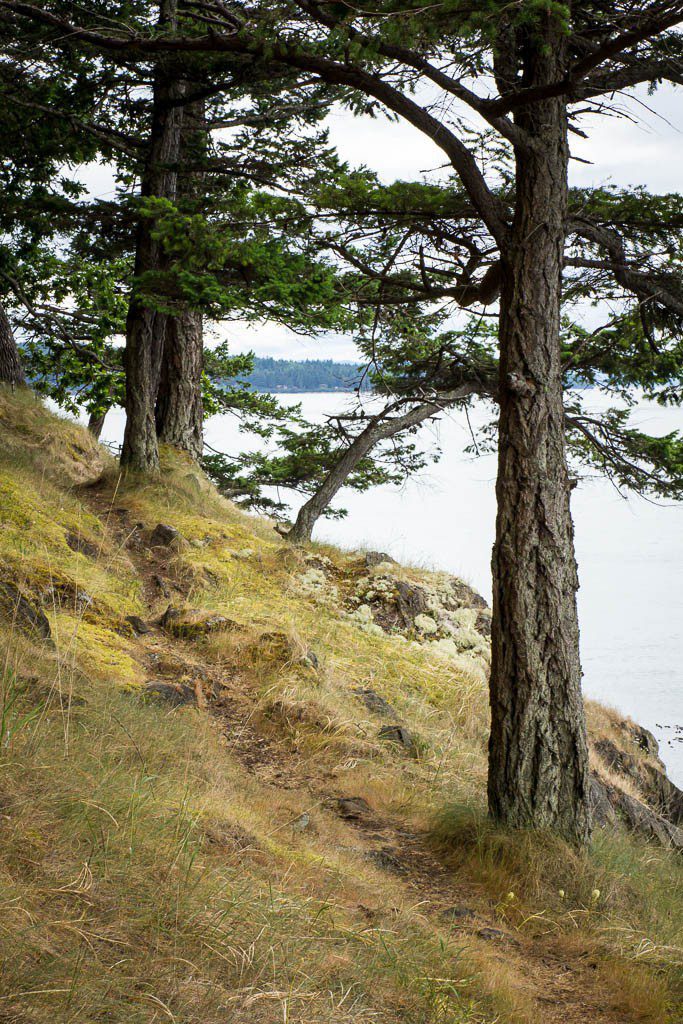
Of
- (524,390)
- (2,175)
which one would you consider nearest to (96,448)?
(2,175)

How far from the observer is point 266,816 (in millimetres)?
4473

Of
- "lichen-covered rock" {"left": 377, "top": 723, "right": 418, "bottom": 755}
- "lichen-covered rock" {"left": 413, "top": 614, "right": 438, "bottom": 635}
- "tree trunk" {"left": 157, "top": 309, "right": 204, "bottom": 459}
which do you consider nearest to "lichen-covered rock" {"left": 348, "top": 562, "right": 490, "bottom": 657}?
"lichen-covered rock" {"left": 413, "top": 614, "right": 438, "bottom": 635}

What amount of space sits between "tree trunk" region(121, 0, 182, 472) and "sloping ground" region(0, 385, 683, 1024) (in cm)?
155

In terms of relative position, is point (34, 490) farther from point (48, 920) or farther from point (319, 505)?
point (48, 920)

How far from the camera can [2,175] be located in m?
11.2

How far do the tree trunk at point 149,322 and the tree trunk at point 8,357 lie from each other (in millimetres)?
3378

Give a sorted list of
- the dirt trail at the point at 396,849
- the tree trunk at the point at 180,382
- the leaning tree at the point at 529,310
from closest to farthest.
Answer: the dirt trail at the point at 396,849
the leaning tree at the point at 529,310
the tree trunk at the point at 180,382

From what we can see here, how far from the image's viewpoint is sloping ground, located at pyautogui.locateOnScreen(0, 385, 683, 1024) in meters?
2.64

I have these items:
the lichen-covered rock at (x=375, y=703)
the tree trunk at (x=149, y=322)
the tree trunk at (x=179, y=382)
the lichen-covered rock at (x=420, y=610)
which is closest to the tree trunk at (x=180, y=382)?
the tree trunk at (x=179, y=382)

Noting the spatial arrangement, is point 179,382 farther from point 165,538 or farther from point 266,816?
point 266,816

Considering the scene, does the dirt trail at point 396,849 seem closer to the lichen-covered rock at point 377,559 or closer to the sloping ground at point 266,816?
the sloping ground at point 266,816

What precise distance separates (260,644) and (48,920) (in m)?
4.48

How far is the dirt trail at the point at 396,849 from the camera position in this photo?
3738mm

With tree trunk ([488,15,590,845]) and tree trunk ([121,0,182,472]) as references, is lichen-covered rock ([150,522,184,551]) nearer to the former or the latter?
tree trunk ([121,0,182,472])
